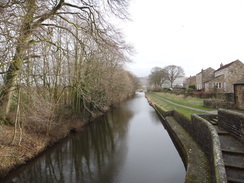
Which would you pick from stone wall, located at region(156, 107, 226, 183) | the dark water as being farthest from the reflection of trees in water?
stone wall, located at region(156, 107, 226, 183)

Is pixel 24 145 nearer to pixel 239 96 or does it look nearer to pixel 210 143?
pixel 210 143

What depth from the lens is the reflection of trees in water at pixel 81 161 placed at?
6.52m

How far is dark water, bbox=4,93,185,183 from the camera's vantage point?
6453mm

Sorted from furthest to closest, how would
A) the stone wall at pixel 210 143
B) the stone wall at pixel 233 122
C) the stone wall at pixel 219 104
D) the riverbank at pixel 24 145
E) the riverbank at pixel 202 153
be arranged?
the stone wall at pixel 219 104
the riverbank at pixel 24 145
the stone wall at pixel 233 122
the riverbank at pixel 202 153
the stone wall at pixel 210 143

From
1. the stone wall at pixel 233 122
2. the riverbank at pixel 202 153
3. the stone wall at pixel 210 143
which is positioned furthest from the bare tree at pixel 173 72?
the stone wall at pixel 233 122

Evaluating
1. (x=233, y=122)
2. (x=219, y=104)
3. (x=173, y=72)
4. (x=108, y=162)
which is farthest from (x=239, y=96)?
(x=173, y=72)

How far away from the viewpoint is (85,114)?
50.4ft

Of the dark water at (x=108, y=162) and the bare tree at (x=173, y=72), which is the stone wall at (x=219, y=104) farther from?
the bare tree at (x=173, y=72)

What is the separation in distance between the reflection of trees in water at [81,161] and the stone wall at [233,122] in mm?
5423

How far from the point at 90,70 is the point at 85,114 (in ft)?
16.0

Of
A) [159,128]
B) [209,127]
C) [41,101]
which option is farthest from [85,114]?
[209,127]

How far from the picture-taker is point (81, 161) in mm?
7953

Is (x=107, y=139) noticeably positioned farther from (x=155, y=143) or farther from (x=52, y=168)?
Result: (x=52, y=168)

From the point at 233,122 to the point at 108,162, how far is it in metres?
6.24
